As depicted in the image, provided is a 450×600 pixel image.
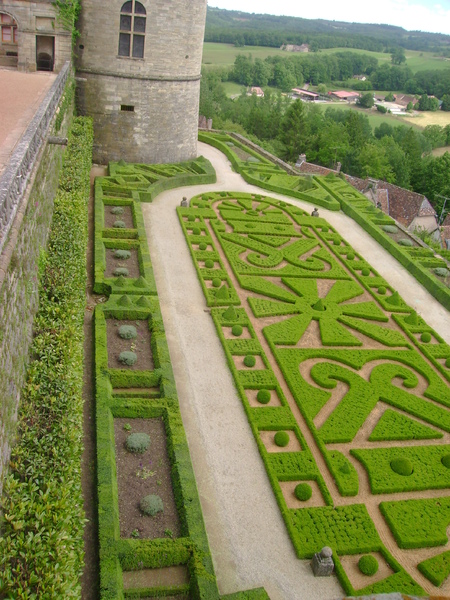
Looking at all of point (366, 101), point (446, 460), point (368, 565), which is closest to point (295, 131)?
point (446, 460)

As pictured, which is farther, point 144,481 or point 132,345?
point 132,345

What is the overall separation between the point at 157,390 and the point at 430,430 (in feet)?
26.4

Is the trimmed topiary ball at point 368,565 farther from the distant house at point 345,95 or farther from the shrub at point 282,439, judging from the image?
the distant house at point 345,95

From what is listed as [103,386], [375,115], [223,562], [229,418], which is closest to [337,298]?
[229,418]

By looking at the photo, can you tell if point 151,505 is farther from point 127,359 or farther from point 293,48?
point 293,48

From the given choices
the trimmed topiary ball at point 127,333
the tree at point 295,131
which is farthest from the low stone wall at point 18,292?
the tree at point 295,131

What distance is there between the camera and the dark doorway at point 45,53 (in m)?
31.0

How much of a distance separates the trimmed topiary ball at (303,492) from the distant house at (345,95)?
4840 inches

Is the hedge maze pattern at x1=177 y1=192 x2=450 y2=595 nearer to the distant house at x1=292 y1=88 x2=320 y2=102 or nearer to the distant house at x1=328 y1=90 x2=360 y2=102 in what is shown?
the distant house at x1=292 y1=88 x2=320 y2=102

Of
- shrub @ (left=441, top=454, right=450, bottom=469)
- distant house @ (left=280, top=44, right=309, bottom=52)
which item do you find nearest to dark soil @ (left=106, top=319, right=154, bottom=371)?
shrub @ (left=441, top=454, right=450, bottom=469)

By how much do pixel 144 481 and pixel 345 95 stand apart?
421ft

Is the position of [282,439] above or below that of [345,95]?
below

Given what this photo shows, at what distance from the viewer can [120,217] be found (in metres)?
26.8

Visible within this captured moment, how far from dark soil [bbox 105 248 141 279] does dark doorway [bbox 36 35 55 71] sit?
14247 millimetres
